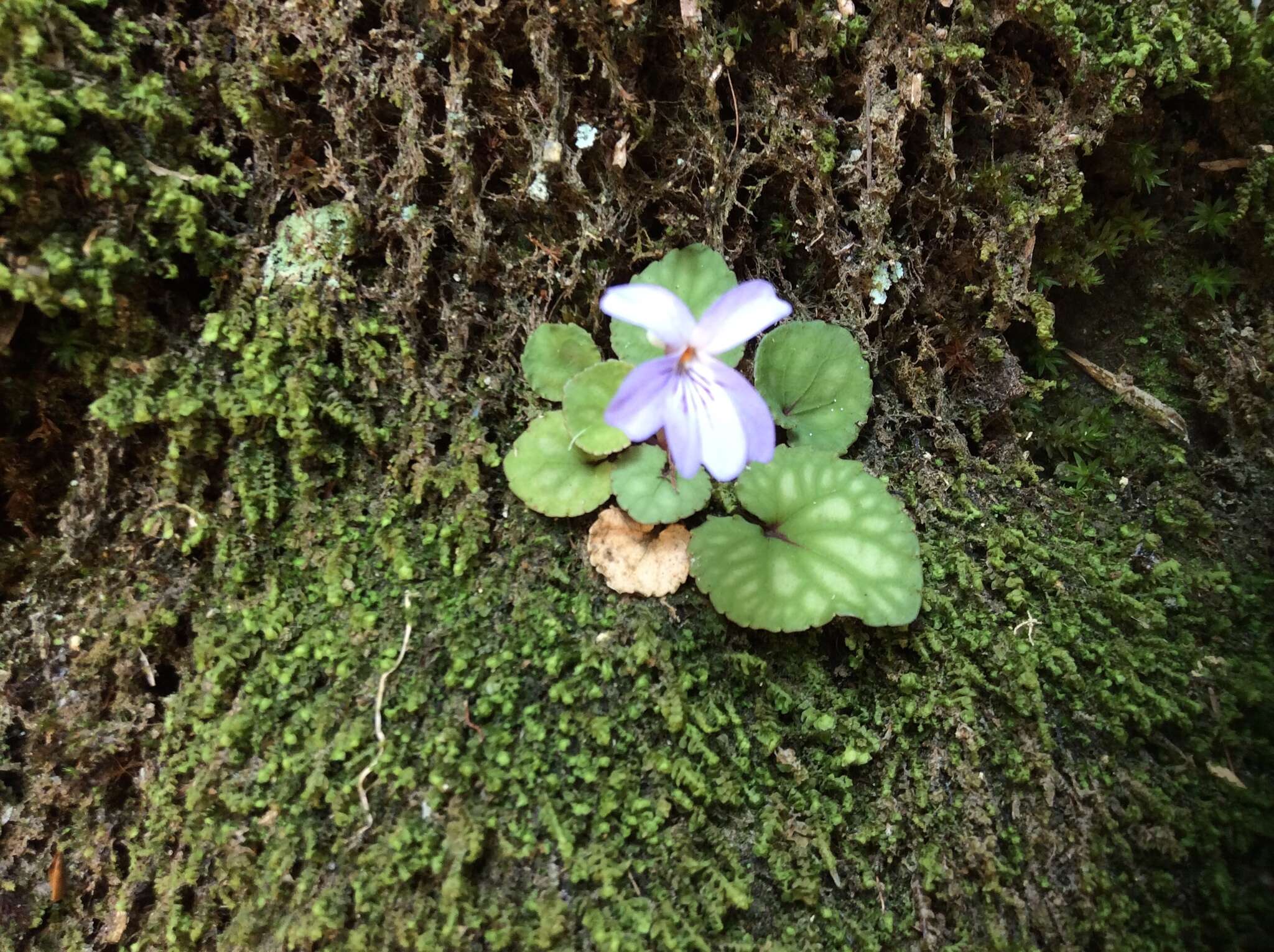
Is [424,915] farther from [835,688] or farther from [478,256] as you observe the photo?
[478,256]

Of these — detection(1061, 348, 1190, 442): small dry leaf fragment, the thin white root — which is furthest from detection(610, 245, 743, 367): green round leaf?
detection(1061, 348, 1190, 442): small dry leaf fragment

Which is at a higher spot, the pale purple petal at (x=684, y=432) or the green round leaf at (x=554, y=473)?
the pale purple petal at (x=684, y=432)

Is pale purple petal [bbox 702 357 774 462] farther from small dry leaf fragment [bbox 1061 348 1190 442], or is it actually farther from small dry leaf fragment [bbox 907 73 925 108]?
small dry leaf fragment [bbox 1061 348 1190 442]

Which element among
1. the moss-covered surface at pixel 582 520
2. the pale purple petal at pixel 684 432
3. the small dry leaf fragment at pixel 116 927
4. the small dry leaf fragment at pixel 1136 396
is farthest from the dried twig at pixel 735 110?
the small dry leaf fragment at pixel 116 927

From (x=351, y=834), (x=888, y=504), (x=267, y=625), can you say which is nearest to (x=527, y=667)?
(x=351, y=834)

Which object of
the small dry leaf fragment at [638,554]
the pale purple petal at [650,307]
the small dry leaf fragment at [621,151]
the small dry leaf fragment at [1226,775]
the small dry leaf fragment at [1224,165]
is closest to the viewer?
the pale purple petal at [650,307]

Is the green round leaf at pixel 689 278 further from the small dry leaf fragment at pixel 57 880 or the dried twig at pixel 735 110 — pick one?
the small dry leaf fragment at pixel 57 880

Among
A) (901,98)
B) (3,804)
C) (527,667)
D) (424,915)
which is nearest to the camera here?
(424,915)

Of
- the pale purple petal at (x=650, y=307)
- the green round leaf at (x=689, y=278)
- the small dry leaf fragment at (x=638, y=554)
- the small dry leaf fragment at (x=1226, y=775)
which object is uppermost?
the pale purple petal at (x=650, y=307)
